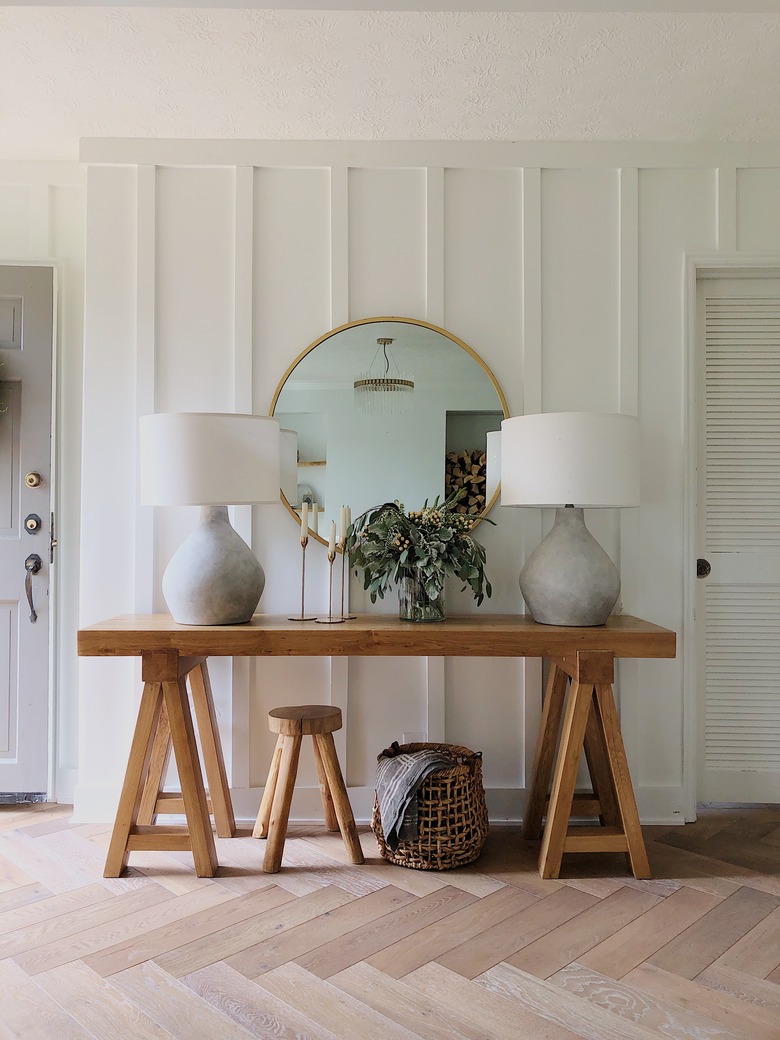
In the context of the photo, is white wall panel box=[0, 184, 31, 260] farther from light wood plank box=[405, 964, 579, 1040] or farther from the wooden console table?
light wood plank box=[405, 964, 579, 1040]

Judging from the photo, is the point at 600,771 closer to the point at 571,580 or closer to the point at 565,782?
the point at 565,782

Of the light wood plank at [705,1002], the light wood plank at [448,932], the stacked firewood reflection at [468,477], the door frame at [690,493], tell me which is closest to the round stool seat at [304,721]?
the light wood plank at [448,932]

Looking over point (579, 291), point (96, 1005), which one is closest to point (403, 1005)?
point (96, 1005)

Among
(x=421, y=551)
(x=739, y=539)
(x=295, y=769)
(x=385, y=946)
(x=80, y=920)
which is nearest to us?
(x=385, y=946)

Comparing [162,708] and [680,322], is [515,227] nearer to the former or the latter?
[680,322]

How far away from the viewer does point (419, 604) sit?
9.19 ft

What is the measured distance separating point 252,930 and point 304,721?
0.64 meters

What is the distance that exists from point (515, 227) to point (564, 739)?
190 cm

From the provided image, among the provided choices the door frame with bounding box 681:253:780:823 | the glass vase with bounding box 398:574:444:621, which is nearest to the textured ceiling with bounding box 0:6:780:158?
the door frame with bounding box 681:253:780:823

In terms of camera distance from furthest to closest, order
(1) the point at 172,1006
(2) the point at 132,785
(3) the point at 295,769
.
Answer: (3) the point at 295,769
(2) the point at 132,785
(1) the point at 172,1006

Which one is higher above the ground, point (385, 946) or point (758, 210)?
point (758, 210)

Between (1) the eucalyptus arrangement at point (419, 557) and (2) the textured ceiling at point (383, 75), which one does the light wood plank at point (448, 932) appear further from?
(2) the textured ceiling at point (383, 75)

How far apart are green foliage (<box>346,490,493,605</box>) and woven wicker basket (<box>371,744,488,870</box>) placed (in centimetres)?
62

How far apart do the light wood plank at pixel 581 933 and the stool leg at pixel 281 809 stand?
846 millimetres
